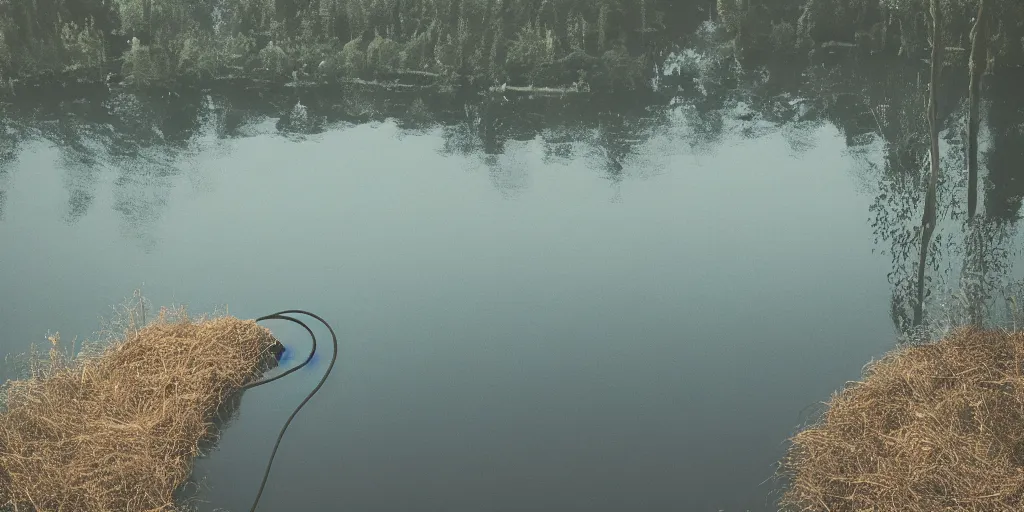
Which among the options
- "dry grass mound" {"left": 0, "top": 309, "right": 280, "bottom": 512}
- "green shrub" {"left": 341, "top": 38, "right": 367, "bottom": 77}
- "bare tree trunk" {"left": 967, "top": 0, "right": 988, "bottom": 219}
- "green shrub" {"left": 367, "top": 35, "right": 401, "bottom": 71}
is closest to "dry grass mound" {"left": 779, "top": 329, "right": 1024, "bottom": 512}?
"bare tree trunk" {"left": 967, "top": 0, "right": 988, "bottom": 219}

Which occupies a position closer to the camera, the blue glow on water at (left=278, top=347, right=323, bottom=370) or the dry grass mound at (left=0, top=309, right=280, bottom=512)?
the dry grass mound at (left=0, top=309, right=280, bottom=512)

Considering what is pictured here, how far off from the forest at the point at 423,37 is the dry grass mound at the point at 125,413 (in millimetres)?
4243

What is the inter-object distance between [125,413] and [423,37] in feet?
17.6

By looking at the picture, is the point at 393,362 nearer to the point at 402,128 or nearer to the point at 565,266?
the point at 565,266

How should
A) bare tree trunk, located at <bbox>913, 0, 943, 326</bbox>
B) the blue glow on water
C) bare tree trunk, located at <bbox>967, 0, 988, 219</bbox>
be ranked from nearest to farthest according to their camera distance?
the blue glow on water
bare tree trunk, located at <bbox>913, 0, 943, 326</bbox>
bare tree trunk, located at <bbox>967, 0, 988, 219</bbox>

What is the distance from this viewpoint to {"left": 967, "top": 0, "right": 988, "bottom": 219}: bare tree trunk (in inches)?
247

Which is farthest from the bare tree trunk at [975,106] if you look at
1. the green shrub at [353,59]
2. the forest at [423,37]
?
the green shrub at [353,59]

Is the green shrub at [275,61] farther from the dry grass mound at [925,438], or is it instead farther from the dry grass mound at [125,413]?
the dry grass mound at [925,438]

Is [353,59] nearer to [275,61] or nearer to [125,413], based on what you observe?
[275,61]

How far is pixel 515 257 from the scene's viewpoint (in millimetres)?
5828

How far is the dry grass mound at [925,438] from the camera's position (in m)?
3.46

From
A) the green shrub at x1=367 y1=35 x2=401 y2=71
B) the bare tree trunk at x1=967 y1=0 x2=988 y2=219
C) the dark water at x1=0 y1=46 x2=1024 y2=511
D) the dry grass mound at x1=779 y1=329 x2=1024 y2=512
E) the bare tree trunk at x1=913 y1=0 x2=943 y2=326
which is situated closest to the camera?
the dry grass mound at x1=779 y1=329 x2=1024 y2=512

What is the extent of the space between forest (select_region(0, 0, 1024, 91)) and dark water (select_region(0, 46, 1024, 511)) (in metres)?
0.42

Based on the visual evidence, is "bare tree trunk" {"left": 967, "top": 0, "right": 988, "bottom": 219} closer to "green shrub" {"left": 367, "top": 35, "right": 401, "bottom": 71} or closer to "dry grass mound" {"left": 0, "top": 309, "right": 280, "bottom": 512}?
"dry grass mound" {"left": 0, "top": 309, "right": 280, "bottom": 512}
